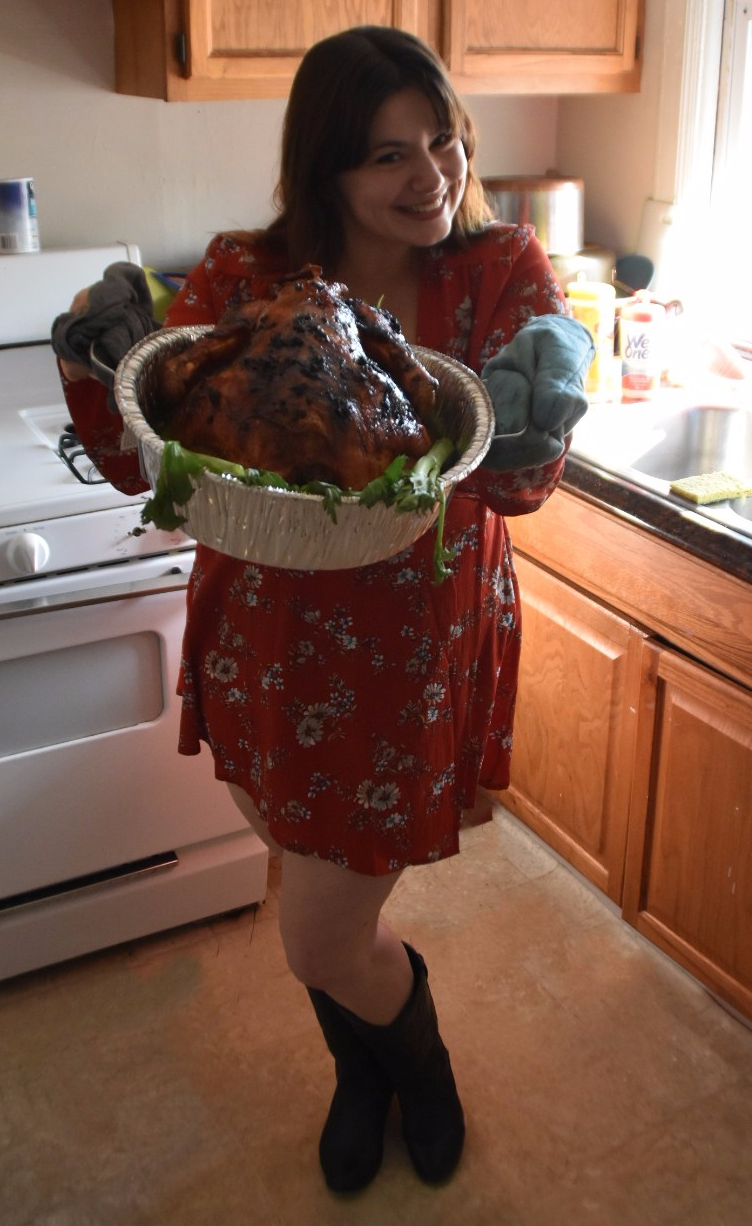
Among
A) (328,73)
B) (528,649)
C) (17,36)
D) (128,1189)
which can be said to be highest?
(17,36)

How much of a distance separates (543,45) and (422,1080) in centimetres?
178

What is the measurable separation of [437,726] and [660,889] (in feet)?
2.61

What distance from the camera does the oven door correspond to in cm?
177

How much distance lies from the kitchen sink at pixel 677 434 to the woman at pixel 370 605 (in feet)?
2.43

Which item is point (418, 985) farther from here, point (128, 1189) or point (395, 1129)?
point (128, 1189)

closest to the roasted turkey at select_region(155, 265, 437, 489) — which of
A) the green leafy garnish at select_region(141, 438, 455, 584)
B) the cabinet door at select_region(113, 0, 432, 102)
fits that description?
the green leafy garnish at select_region(141, 438, 455, 584)

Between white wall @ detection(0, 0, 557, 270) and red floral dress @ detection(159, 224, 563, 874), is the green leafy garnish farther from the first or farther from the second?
white wall @ detection(0, 0, 557, 270)

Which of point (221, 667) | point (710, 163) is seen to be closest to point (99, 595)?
point (221, 667)

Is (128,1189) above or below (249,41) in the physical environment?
below

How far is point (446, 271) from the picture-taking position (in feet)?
4.35

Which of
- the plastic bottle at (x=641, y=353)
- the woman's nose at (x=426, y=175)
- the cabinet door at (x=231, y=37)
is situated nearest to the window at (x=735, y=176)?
the plastic bottle at (x=641, y=353)

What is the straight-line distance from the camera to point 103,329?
48.6 inches

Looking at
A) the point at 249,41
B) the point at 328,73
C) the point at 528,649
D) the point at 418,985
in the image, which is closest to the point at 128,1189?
the point at 418,985

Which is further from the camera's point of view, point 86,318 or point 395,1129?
point 395,1129
